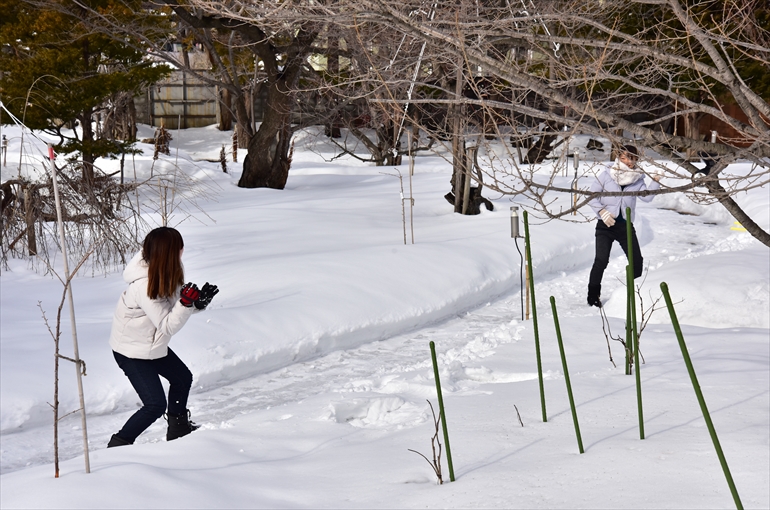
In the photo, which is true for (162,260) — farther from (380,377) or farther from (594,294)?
(594,294)

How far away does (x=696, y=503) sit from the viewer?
8.70ft

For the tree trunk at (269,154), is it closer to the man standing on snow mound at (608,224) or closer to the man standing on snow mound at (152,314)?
the man standing on snow mound at (608,224)

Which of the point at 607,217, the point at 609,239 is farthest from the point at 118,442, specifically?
the point at 609,239

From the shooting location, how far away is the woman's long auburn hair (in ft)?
11.6

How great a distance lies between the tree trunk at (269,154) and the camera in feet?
47.8

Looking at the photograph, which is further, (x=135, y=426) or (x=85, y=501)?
(x=135, y=426)

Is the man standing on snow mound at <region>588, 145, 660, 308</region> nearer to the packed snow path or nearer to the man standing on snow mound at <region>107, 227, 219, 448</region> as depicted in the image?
the packed snow path

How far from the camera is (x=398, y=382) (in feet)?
15.0

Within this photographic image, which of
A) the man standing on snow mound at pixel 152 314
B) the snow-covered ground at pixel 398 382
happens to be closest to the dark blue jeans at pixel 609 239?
the snow-covered ground at pixel 398 382

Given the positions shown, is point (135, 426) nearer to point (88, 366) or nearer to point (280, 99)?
point (88, 366)

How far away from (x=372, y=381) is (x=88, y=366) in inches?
70.9

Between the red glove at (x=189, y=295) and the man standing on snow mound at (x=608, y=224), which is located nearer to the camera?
the red glove at (x=189, y=295)

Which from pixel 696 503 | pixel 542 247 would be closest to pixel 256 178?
pixel 542 247

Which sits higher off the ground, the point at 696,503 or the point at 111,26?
the point at 111,26
